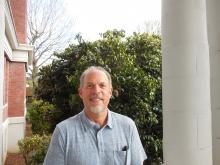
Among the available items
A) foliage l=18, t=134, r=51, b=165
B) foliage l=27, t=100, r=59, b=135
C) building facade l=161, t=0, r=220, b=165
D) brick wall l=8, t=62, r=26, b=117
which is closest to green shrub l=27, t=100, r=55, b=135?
foliage l=27, t=100, r=59, b=135

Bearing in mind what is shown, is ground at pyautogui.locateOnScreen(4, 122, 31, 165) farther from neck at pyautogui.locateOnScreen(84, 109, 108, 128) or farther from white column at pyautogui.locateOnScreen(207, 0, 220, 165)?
neck at pyautogui.locateOnScreen(84, 109, 108, 128)

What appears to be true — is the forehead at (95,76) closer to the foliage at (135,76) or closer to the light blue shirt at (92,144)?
the light blue shirt at (92,144)

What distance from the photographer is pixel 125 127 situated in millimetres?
2199

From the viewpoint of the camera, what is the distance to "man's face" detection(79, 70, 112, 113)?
2154 millimetres

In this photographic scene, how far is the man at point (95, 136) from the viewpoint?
2037mm

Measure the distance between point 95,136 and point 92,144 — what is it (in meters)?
0.06

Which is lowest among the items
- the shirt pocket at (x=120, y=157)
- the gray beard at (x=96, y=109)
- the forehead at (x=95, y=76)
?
the shirt pocket at (x=120, y=157)

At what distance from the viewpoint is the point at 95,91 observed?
84.9 inches

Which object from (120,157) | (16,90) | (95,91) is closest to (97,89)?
(95,91)

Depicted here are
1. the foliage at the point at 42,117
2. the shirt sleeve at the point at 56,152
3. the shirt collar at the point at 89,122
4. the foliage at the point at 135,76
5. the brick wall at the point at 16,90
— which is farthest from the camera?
the brick wall at the point at 16,90

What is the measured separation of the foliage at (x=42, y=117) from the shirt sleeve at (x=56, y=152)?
7.58 m

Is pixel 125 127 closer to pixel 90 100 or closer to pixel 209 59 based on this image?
pixel 90 100

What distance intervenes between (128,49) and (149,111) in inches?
63.5

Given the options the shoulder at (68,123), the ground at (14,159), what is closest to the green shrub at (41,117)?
the ground at (14,159)
